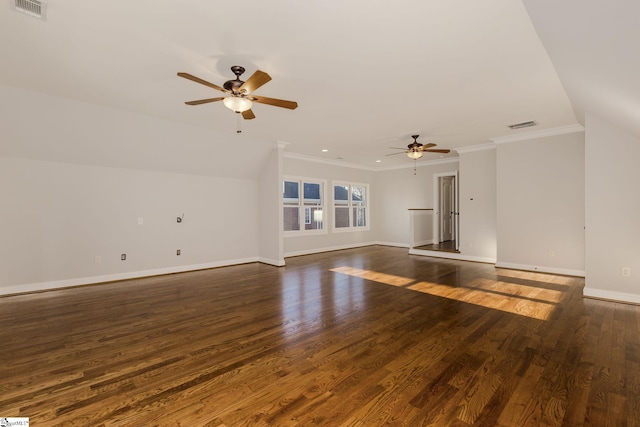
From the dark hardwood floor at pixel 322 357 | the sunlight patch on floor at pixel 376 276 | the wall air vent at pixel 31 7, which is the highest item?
the wall air vent at pixel 31 7

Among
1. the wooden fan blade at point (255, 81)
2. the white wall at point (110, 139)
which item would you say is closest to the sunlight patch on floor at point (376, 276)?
the white wall at point (110, 139)

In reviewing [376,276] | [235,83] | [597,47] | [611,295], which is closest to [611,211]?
[611,295]

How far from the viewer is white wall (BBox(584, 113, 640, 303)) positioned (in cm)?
380

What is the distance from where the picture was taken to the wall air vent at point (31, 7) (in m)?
2.09

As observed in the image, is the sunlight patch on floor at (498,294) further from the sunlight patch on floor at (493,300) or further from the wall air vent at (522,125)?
the wall air vent at (522,125)

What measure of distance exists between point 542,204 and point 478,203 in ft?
4.29

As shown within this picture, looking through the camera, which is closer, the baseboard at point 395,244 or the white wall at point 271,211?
the white wall at point 271,211

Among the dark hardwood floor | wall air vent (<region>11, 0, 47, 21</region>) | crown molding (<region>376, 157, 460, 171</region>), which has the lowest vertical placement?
the dark hardwood floor

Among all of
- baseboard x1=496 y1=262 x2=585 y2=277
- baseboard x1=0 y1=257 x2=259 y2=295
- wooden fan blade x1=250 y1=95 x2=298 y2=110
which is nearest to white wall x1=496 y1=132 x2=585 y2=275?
baseboard x1=496 y1=262 x2=585 y2=277

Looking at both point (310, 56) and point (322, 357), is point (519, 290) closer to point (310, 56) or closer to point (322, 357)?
point (322, 357)

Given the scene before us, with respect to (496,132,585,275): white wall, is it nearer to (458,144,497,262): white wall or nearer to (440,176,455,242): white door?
(458,144,497,262): white wall

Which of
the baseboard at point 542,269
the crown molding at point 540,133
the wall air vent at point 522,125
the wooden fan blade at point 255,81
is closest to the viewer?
the wooden fan blade at point 255,81

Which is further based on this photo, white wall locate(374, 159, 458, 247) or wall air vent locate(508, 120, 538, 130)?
white wall locate(374, 159, 458, 247)

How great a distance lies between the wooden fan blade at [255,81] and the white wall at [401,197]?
6.49m
